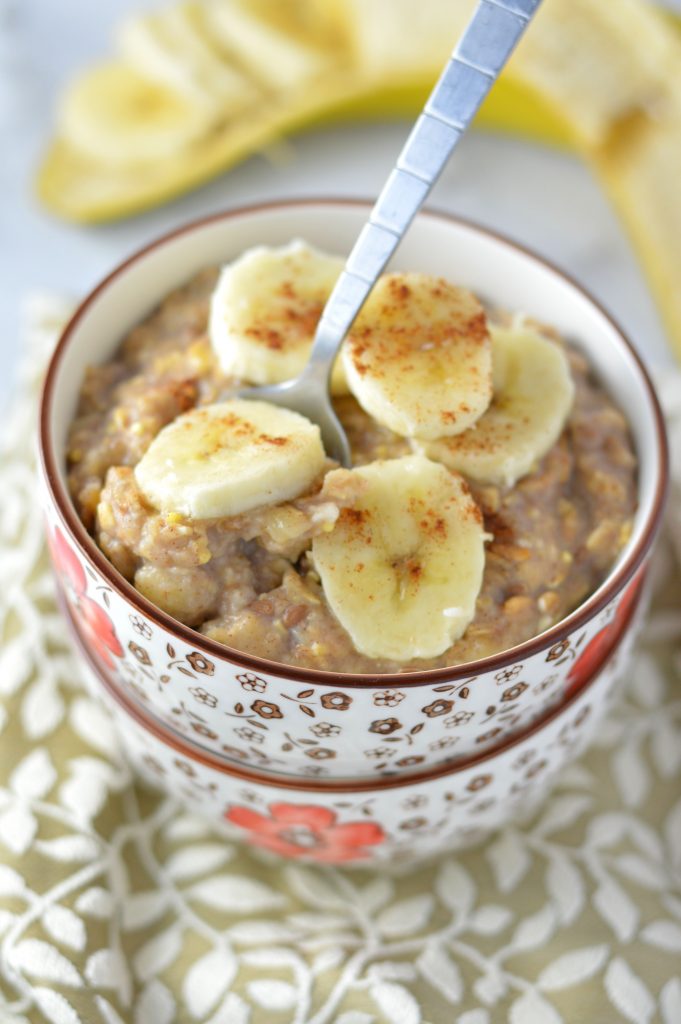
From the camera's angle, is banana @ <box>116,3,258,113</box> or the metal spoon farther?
banana @ <box>116,3,258,113</box>

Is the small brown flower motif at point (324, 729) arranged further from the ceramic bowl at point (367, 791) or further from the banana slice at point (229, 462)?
the banana slice at point (229, 462)

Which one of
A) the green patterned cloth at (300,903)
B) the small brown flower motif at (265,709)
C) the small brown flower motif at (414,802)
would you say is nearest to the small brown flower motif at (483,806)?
the small brown flower motif at (414,802)

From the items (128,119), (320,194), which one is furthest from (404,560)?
(128,119)

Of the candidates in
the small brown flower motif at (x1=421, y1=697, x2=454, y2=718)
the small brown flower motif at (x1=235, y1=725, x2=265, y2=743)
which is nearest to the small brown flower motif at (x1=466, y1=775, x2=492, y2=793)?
the small brown flower motif at (x1=421, y1=697, x2=454, y2=718)

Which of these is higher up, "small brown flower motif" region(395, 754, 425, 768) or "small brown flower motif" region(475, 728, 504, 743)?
"small brown flower motif" region(475, 728, 504, 743)

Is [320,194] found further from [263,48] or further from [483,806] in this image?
[483,806]

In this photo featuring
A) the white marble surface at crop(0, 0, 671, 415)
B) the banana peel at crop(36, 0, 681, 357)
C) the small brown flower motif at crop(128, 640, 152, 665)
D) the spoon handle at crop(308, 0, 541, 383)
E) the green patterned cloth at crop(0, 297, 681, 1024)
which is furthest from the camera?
the white marble surface at crop(0, 0, 671, 415)

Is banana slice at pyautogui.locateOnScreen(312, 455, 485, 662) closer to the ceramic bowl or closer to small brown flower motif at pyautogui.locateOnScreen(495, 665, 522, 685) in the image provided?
small brown flower motif at pyautogui.locateOnScreen(495, 665, 522, 685)
